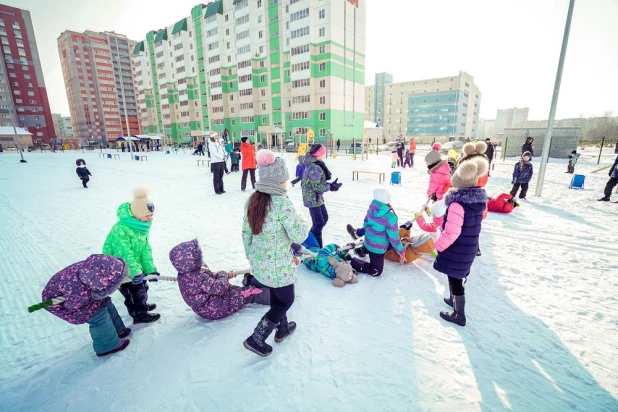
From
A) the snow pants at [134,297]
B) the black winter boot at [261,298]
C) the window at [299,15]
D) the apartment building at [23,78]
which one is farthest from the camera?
the apartment building at [23,78]

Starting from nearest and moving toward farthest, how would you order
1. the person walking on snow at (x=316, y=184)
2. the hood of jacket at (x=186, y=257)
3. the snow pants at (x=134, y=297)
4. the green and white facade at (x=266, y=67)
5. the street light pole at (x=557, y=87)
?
the hood of jacket at (x=186, y=257) < the snow pants at (x=134, y=297) < the person walking on snow at (x=316, y=184) < the street light pole at (x=557, y=87) < the green and white facade at (x=266, y=67)

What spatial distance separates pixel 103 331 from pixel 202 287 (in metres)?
0.84

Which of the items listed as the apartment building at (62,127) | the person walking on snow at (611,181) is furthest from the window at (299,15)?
the apartment building at (62,127)

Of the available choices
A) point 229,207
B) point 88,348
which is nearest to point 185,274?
point 88,348

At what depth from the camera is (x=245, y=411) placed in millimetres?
1918

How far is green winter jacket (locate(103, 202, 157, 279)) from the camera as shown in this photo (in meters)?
2.57

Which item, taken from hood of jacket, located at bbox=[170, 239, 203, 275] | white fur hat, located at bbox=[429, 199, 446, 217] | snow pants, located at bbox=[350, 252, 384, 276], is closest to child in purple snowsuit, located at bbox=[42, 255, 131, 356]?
hood of jacket, located at bbox=[170, 239, 203, 275]

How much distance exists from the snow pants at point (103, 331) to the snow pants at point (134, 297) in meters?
0.34

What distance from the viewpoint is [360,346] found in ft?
8.28

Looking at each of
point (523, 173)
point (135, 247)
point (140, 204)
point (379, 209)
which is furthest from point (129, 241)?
point (523, 173)

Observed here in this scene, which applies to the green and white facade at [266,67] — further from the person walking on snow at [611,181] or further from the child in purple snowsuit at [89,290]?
the child in purple snowsuit at [89,290]

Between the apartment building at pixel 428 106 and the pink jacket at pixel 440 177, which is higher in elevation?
the apartment building at pixel 428 106

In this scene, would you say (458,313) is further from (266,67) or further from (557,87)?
(266,67)

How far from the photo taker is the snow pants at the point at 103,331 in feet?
7.57
